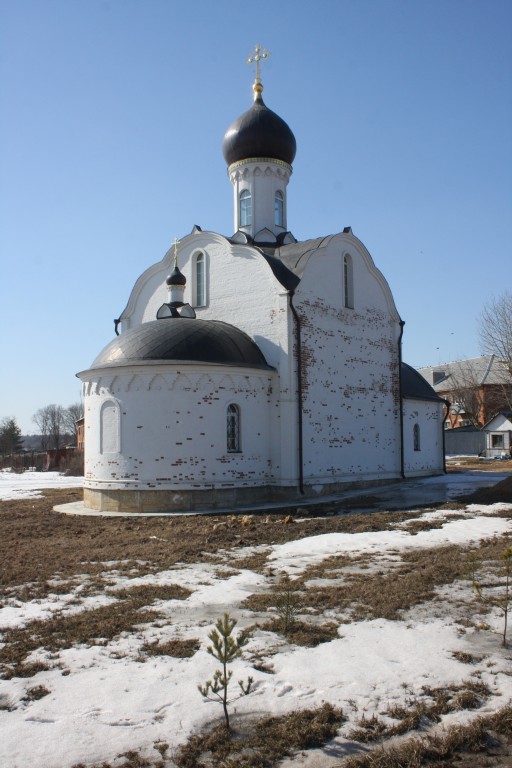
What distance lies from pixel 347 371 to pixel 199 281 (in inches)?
202

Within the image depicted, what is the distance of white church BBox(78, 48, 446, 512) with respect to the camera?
605 inches

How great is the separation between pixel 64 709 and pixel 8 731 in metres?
0.39

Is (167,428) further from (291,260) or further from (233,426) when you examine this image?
(291,260)

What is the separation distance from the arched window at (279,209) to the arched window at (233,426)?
8238 millimetres

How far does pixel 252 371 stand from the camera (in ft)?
53.3

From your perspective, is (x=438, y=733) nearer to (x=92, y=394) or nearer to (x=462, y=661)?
(x=462, y=661)

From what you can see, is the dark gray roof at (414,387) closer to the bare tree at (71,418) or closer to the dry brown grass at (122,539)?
the dry brown grass at (122,539)

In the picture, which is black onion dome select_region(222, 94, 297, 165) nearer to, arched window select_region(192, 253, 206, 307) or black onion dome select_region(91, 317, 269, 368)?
arched window select_region(192, 253, 206, 307)

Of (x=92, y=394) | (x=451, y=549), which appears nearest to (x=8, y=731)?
(x=451, y=549)

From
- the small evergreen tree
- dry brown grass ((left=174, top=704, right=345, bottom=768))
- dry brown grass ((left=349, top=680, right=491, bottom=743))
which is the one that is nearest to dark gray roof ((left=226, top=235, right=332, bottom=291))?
dry brown grass ((left=349, top=680, right=491, bottom=743))

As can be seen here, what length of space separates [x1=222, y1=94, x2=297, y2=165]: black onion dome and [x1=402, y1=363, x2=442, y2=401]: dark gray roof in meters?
8.65

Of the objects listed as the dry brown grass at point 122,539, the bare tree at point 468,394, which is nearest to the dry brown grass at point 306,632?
the dry brown grass at point 122,539

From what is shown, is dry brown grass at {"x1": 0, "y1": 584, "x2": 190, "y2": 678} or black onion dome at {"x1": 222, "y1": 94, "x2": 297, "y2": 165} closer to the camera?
dry brown grass at {"x1": 0, "y1": 584, "x2": 190, "y2": 678}

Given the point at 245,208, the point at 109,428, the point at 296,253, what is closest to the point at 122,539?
the point at 109,428
